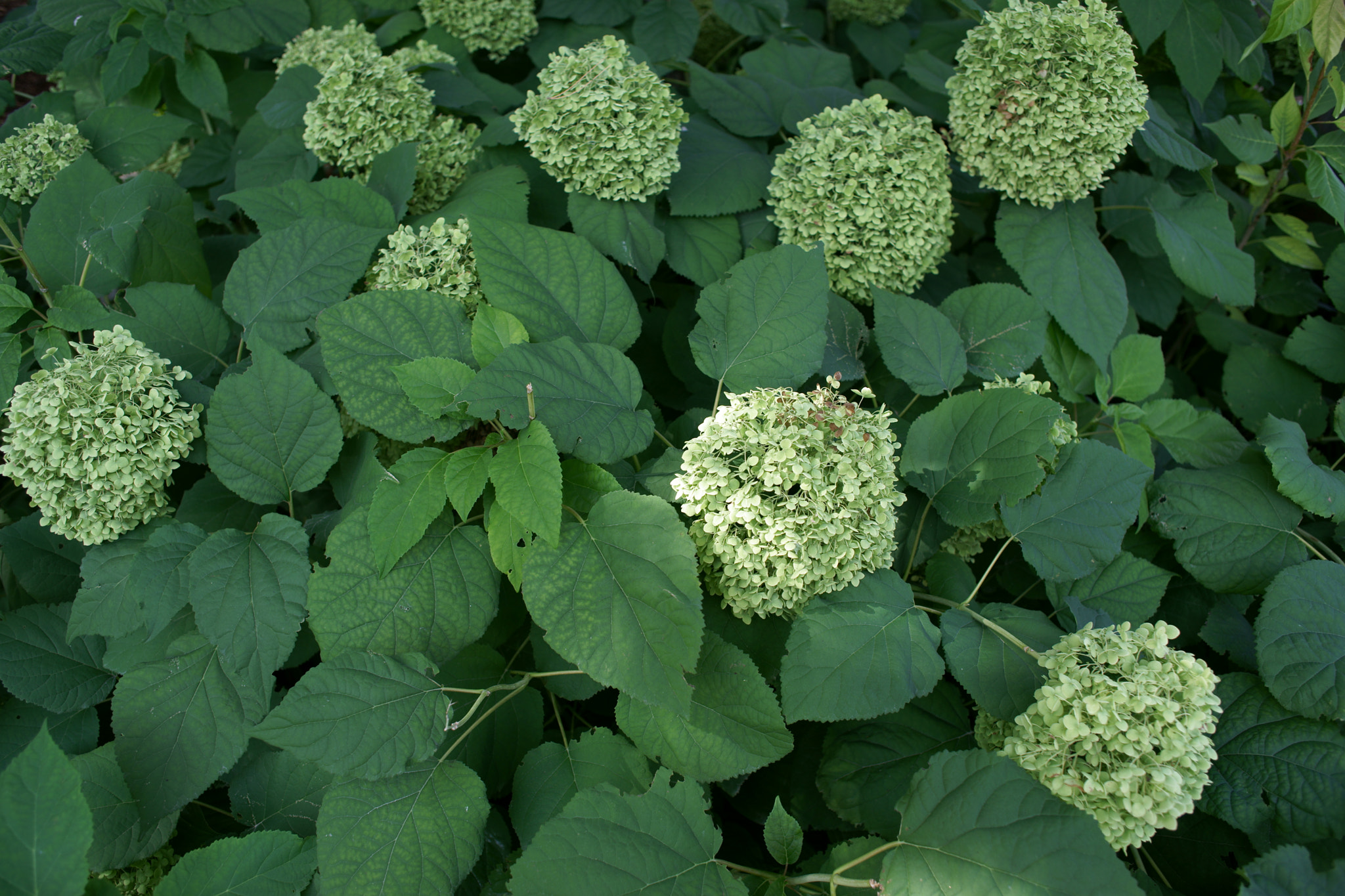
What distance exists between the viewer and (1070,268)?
9.25 feet

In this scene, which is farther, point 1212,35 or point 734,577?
point 1212,35

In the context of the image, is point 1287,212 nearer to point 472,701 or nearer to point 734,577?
point 734,577

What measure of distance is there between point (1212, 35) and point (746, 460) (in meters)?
2.95

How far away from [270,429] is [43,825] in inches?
39.8

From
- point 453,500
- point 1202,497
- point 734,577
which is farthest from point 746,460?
point 1202,497

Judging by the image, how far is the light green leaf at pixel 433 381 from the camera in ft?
6.50

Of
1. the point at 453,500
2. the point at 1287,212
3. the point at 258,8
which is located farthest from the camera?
the point at 1287,212

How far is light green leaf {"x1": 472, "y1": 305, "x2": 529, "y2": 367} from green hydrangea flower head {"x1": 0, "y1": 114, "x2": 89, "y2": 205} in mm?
2006

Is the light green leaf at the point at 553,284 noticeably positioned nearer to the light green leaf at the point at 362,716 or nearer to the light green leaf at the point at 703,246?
the light green leaf at the point at 703,246

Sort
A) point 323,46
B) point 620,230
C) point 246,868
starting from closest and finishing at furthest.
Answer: point 246,868 → point 620,230 → point 323,46

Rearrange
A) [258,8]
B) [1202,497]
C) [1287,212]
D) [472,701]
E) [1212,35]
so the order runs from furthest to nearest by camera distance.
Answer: [1287,212]
[258,8]
[1212,35]
[1202,497]
[472,701]

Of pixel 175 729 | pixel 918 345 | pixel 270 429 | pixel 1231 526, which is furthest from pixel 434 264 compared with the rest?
pixel 1231 526

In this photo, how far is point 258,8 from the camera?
347 centimetres

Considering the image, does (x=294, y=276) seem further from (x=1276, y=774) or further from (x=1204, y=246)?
(x=1204, y=246)
